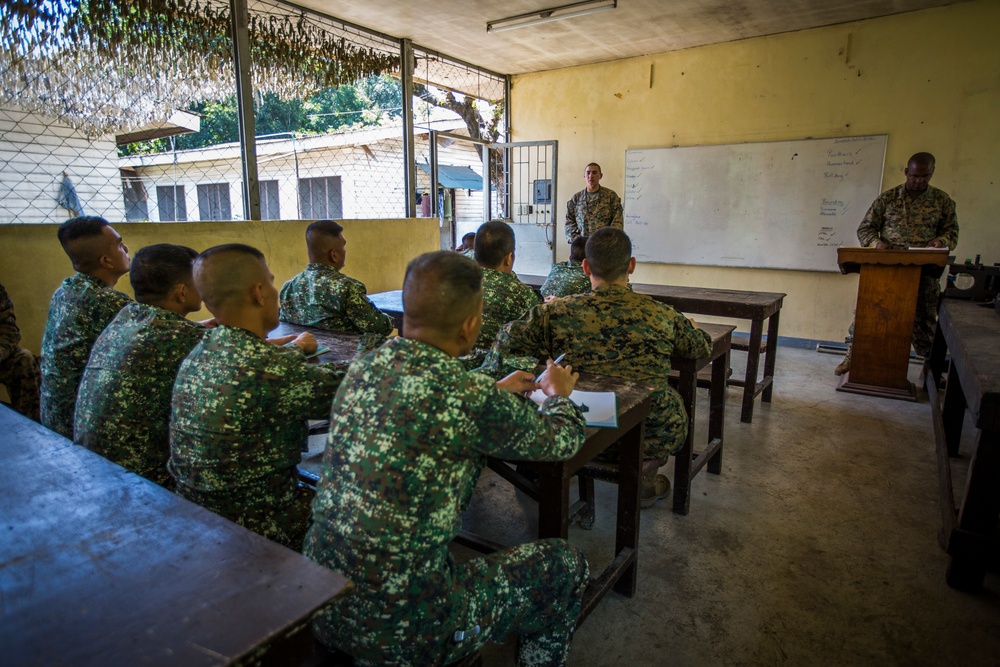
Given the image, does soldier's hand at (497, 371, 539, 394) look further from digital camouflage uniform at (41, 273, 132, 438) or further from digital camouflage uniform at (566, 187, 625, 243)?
digital camouflage uniform at (566, 187, 625, 243)

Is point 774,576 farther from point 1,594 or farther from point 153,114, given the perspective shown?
point 153,114

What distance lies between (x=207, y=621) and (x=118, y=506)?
0.48 metres

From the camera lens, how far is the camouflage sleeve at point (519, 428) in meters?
1.16

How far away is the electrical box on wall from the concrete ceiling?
1497 mm

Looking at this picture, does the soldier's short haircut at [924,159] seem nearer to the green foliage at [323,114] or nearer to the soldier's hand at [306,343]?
the soldier's hand at [306,343]

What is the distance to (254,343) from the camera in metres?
1.37

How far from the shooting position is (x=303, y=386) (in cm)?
142

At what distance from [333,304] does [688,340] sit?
164cm

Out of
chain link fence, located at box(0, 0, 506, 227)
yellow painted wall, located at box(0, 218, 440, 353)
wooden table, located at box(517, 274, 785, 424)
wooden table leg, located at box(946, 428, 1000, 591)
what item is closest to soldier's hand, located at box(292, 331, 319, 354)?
wooden table, located at box(517, 274, 785, 424)

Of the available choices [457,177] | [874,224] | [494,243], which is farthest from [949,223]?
[457,177]

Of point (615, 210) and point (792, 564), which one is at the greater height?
point (615, 210)

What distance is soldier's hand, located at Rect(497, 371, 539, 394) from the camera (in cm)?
152

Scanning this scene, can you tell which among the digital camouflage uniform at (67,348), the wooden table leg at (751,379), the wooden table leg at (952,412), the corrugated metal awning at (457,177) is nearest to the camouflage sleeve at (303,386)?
the digital camouflage uniform at (67,348)

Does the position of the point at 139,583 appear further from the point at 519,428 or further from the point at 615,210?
the point at 615,210
